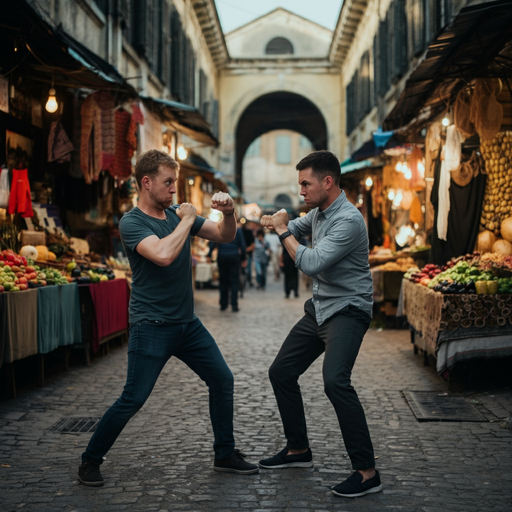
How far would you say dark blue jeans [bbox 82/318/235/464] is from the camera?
3.95m

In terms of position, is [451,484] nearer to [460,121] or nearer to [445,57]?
[445,57]

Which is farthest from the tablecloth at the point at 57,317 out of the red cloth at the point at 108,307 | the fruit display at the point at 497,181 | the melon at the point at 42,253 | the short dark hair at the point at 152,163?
the fruit display at the point at 497,181

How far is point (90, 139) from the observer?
10398 millimetres

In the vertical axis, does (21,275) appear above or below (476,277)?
above

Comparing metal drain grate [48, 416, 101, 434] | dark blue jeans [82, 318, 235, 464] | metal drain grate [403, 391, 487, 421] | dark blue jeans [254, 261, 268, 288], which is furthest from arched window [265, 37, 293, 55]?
dark blue jeans [82, 318, 235, 464]

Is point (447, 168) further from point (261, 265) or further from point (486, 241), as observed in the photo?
point (261, 265)

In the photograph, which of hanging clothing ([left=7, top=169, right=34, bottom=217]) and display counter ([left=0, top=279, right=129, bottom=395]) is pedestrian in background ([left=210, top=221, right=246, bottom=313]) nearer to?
display counter ([left=0, top=279, right=129, bottom=395])

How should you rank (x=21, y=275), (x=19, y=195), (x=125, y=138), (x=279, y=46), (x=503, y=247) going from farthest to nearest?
(x=279, y=46) → (x=125, y=138) → (x=19, y=195) → (x=503, y=247) → (x=21, y=275)

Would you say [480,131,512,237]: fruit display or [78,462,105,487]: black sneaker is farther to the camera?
[480,131,512,237]: fruit display

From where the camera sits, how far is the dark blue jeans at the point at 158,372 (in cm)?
395

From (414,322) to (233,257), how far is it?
5.97 m

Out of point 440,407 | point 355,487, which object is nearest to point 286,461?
point 355,487

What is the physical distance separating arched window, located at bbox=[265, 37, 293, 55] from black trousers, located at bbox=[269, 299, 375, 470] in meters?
31.0

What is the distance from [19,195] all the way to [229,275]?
19.0 ft
